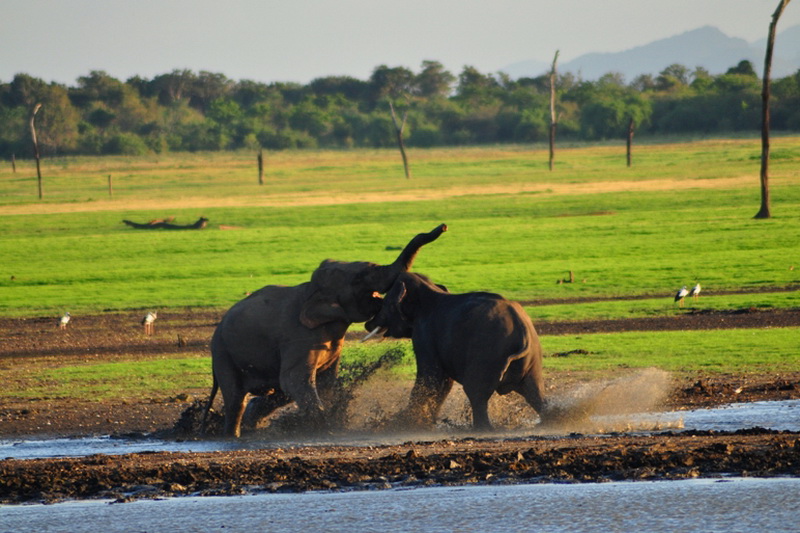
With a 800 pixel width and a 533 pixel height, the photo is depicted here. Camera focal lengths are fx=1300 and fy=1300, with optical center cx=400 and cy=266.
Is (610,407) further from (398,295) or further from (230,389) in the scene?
(230,389)

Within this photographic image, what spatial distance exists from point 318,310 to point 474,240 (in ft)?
78.7

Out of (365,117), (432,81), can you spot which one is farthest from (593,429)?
(432,81)

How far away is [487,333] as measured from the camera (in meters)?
11.7

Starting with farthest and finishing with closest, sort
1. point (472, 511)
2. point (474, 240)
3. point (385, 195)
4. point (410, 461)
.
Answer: point (385, 195), point (474, 240), point (410, 461), point (472, 511)

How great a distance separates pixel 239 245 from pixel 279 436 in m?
25.1

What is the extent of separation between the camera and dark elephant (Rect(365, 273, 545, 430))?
11742 mm

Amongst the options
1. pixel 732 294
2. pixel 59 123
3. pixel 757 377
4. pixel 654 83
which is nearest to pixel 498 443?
pixel 757 377

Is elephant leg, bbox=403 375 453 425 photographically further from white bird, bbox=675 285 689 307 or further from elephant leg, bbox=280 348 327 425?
white bird, bbox=675 285 689 307

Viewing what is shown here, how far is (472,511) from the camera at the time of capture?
8.45 meters

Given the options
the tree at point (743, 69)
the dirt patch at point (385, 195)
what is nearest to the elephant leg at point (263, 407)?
the dirt patch at point (385, 195)

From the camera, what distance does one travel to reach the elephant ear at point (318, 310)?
12680mm

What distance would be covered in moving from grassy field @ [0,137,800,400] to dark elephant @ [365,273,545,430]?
4.36m

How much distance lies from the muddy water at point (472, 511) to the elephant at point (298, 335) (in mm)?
3634

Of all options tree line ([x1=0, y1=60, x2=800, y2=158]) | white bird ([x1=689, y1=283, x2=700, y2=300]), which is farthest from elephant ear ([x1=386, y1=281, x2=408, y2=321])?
tree line ([x1=0, y1=60, x2=800, y2=158])
